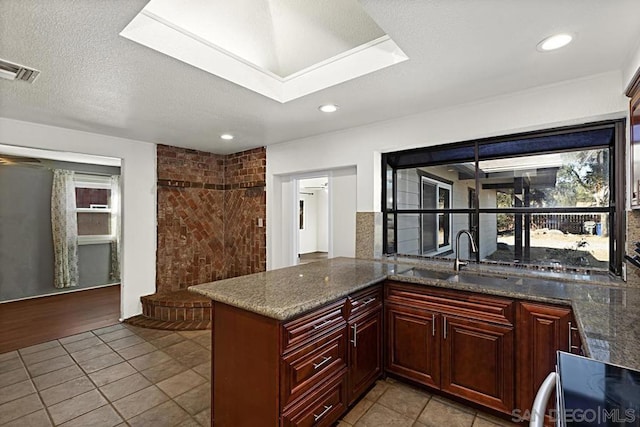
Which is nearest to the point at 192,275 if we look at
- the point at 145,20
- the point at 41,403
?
the point at 41,403

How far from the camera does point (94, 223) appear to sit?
224 inches

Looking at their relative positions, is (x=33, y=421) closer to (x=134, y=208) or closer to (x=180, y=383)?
(x=180, y=383)

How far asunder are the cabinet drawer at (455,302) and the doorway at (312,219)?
163cm

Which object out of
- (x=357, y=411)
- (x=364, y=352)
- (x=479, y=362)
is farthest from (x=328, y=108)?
(x=357, y=411)

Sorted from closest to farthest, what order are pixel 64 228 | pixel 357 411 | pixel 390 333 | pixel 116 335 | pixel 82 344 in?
pixel 357 411, pixel 390 333, pixel 82 344, pixel 116 335, pixel 64 228

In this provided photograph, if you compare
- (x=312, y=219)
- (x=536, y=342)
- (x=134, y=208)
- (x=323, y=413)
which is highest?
(x=134, y=208)

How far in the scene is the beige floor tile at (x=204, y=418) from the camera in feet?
6.70

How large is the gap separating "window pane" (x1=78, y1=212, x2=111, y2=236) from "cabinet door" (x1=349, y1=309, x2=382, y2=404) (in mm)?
5672

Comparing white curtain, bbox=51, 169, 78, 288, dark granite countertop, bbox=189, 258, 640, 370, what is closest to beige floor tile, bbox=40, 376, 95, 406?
dark granite countertop, bbox=189, 258, 640, 370

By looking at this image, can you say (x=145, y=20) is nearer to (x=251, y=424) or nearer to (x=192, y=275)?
(x=251, y=424)

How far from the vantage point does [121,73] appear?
211cm

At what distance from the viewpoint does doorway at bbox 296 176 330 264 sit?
4.01 metres

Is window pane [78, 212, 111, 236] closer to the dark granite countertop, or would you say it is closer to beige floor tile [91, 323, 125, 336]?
beige floor tile [91, 323, 125, 336]

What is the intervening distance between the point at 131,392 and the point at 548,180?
381cm
